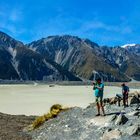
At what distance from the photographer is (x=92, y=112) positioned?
23.1 metres

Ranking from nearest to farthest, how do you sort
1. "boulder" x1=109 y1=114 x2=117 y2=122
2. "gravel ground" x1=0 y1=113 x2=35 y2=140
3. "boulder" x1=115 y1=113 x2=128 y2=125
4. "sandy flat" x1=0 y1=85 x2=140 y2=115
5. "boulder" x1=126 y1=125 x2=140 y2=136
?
1. "boulder" x1=126 y1=125 x2=140 y2=136
2. "boulder" x1=115 y1=113 x2=128 y2=125
3. "boulder" x1=109 y1=114 x2=117 y2=122
4. "gravel ground" x1=0 y1=113 x2=35 y2=140
5. "sandy flat" x1=0 y1=85 x2=140 y2=115

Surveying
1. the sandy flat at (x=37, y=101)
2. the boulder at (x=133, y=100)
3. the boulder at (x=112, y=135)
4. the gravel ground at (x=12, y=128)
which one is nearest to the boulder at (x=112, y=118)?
the boulder at (x=112, y=135)

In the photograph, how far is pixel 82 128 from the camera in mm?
19859

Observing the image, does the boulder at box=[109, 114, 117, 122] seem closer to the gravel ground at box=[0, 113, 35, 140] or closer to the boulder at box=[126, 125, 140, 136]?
the boulder at box=[126, 125, 140, 136]

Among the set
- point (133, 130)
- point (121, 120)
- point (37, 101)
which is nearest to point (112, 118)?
point (121, 120)

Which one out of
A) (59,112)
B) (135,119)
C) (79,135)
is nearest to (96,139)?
(79,135)

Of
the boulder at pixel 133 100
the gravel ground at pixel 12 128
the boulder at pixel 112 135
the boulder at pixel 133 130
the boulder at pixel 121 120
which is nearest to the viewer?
the boulder at pixel 112 135

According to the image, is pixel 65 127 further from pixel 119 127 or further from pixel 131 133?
pixel 131 133

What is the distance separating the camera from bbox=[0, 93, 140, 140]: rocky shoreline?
1761 cm

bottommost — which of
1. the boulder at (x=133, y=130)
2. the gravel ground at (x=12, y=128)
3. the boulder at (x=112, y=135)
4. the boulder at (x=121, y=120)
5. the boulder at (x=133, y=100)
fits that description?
the gravel ground at (x=12, y=128)

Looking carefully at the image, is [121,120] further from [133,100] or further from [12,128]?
[133,100]

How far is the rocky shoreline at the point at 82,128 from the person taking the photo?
57.8 feet

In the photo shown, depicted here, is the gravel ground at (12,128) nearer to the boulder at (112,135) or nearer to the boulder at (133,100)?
the boulder at (112,135)

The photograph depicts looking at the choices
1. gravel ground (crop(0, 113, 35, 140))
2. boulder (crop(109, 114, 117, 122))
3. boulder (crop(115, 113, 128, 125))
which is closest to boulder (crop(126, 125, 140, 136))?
boulder (crop(115, 113, 128, 125))
